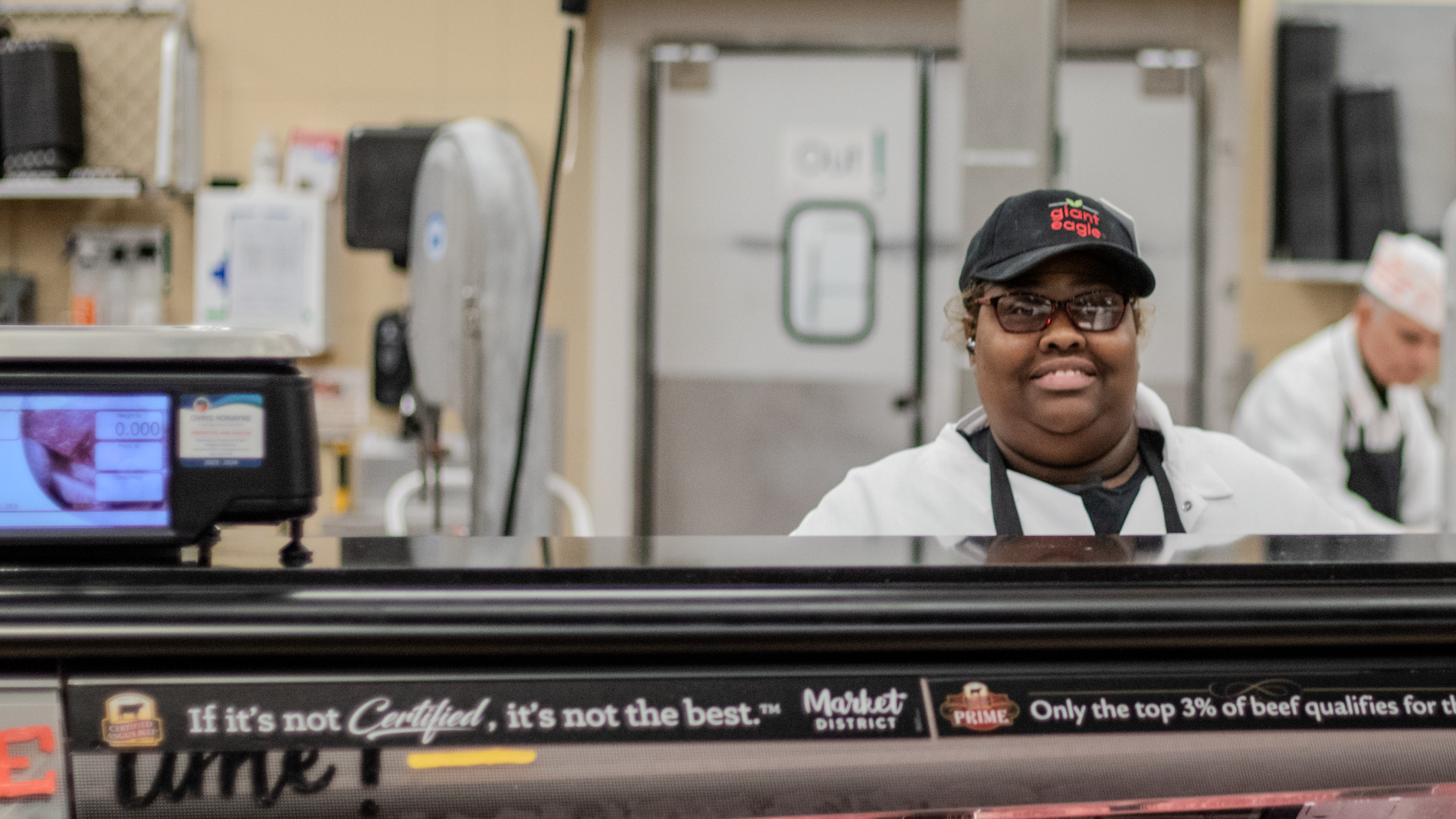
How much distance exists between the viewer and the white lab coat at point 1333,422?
315 cm

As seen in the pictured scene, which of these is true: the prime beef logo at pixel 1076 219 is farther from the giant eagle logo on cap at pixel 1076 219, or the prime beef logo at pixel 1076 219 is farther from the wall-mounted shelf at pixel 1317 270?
the wall-mounted shelf at pixel 1317 270

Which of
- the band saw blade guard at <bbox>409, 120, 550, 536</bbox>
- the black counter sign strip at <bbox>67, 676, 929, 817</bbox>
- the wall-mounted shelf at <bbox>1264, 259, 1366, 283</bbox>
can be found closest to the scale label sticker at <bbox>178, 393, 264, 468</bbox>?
the black counter sign strip at <bbox>67, 676, 929, 817</bbox>

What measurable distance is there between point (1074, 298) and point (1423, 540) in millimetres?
366

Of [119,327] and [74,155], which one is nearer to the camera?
[119,327]

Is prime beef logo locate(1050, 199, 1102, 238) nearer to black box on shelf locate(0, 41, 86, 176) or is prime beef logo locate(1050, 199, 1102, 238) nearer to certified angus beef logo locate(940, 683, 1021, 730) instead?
certified angus beef logo locate(940, 683, 1021, 730)

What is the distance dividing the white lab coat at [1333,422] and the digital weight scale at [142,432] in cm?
307

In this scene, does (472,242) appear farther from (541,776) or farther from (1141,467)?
(541,776)

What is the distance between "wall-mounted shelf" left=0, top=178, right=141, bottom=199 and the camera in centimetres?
351

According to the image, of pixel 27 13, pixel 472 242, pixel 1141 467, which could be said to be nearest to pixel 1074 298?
pixel 1141 467

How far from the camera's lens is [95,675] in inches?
26.4

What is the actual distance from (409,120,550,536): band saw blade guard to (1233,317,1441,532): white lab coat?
7.91 feet

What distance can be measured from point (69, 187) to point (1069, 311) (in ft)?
11.5

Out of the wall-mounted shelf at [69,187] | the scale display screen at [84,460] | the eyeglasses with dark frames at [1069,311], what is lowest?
the scale display screen at [84,460]

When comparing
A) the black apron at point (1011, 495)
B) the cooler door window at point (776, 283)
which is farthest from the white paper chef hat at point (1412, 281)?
the black apron at point (1011, 495)
